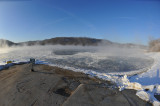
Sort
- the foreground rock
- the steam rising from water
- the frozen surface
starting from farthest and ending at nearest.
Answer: the steam rising from water → the frozen surface → the foreground rock

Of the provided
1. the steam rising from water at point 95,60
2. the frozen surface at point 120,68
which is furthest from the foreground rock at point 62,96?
the steam rising from water at point 95,60

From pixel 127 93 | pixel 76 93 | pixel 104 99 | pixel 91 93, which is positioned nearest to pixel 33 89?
pixel 76 93

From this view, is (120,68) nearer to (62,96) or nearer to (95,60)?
(95,60)

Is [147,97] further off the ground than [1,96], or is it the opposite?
[147,97]

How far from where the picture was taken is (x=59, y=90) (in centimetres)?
468

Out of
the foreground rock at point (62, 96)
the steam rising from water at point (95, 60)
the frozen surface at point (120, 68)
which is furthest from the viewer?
the steam rising from water at point (95, 60)

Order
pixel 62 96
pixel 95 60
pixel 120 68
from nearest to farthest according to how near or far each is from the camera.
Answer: pixel 62 96 < pixel 120 68 < pixel 95 60

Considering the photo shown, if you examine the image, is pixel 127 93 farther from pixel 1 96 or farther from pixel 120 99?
pixel 1 96

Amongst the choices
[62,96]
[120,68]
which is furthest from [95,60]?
[62,96]

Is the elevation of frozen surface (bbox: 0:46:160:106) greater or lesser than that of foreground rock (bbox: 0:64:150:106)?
greater

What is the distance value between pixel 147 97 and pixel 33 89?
5397 mm

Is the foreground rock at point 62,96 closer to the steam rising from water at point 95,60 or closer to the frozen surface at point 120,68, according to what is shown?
the frozen surface at point 120,68

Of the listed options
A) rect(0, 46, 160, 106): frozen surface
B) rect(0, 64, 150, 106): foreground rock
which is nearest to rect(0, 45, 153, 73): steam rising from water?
rect(0, 46, 160, 106): frozen surface

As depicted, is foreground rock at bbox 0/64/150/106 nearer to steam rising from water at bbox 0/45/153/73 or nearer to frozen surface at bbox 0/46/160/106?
frozen surface at bbox 0/46/160/106
